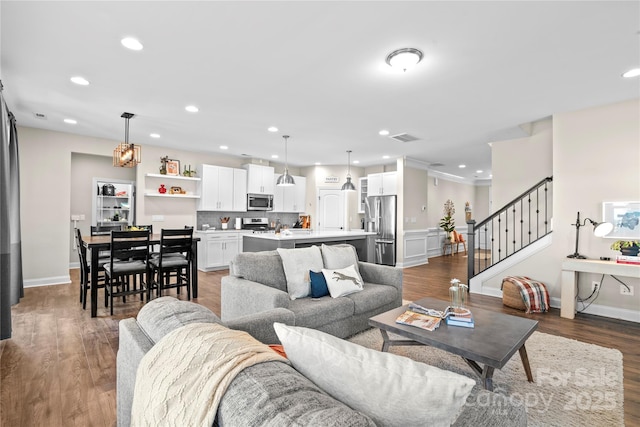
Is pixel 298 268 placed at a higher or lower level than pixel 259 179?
lower

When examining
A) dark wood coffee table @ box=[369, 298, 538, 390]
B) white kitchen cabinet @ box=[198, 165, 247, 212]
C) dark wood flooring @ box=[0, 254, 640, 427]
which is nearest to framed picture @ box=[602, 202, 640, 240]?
dark wood flooring @ box=[0, 254, 640, 427]

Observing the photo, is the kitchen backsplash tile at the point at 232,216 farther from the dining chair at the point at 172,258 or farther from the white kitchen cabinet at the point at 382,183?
the dining chair at the point at 172,258

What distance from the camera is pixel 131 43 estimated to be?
2.54m

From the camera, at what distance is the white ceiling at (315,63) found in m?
2.17

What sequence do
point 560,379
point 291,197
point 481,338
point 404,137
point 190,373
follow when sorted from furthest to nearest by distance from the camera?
point 291,197 → point 404,137 → point 560,379 → point 481,338 → point 190,373

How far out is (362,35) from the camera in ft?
7.93

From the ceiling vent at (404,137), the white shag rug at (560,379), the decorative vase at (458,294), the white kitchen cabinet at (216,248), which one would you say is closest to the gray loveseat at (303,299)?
the white shag rug at (560,379)

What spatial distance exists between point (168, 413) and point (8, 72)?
4.01m

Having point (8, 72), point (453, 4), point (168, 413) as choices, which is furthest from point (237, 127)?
point (168, 413)

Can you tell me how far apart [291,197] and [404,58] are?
6080 millimetres

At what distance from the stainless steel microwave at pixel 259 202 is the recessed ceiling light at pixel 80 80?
4.45 meters

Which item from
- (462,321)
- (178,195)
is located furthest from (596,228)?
(178,195)

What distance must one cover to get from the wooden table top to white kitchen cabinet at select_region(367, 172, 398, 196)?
553cm

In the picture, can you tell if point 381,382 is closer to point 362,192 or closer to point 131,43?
point 131,43
